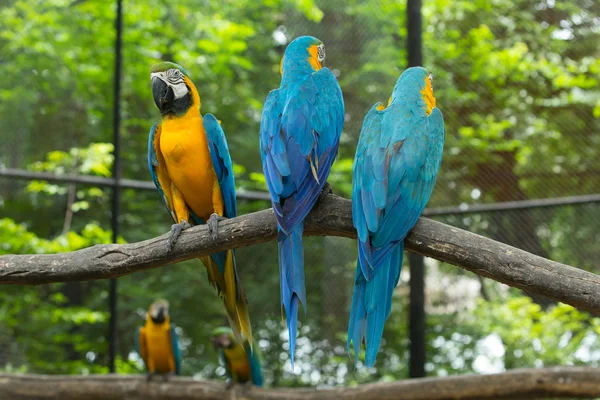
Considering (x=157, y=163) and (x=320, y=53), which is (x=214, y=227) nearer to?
(x=157, y=163)

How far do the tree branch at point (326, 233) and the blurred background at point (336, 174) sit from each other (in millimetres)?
2371

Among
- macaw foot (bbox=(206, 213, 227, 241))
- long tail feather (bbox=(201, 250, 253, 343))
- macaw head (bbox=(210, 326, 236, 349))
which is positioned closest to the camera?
macaw foot (bbox=(206, 213, 227, 241))

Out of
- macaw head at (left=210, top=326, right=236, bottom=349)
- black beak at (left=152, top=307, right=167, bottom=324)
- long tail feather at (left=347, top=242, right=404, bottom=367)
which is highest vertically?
long tail feather at (left=347, top=242, right=404, bottom=367)

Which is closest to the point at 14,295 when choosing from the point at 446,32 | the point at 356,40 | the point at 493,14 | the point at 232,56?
the point at 232,56

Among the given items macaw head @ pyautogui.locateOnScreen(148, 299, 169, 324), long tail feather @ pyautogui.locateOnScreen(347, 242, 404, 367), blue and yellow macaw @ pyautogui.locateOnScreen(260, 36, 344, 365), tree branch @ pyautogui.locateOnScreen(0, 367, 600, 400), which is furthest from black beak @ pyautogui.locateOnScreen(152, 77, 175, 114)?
macaw head @ pyautogui.locateOnScreen(148, 299, 169, 324)

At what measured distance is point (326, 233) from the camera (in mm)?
1854

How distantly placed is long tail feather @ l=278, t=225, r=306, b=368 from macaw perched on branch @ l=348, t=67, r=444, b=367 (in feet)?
0.50

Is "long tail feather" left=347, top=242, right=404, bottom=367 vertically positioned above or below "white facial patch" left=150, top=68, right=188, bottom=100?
below

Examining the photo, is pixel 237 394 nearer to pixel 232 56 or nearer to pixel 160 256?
pixel 160 256

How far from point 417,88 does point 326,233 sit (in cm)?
48

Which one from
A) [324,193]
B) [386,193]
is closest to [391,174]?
[386,193]

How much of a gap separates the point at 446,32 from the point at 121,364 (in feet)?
11.8

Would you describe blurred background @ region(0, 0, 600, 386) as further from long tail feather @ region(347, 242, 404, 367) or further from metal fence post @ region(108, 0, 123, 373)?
long tail feather @ region(347, 242, 404, 367)

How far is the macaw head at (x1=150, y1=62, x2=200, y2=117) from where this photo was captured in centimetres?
196
